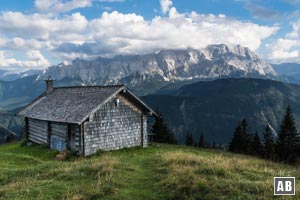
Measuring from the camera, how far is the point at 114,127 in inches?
1340

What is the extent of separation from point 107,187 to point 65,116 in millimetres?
21359

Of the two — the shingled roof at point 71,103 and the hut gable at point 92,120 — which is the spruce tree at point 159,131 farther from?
the hut gable at point 92,120

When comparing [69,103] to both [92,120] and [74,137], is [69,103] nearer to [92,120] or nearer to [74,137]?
[74,137]

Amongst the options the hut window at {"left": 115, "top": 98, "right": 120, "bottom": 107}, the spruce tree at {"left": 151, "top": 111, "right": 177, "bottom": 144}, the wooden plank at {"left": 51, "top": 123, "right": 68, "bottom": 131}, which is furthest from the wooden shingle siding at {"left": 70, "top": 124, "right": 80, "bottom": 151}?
the spruce tree at {"left": 151, "top": 111, "right": 177, "bottom": 144}

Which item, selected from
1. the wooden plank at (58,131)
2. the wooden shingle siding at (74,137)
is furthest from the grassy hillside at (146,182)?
the wooden plank at (58,131)

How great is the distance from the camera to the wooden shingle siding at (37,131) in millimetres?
38269

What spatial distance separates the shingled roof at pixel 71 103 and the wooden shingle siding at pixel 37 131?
3.61 feet

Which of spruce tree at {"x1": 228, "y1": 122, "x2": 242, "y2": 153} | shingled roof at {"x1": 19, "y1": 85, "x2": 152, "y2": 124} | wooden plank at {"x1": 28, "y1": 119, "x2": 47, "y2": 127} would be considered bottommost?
spruce tree at {"x1": 228, "y1": 122, "x2": 242, "y2": 153}

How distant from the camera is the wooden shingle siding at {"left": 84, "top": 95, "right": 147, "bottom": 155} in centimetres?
3197

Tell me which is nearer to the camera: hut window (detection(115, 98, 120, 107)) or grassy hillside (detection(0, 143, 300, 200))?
grassy hillside (detection(0, 143, 300, 200))

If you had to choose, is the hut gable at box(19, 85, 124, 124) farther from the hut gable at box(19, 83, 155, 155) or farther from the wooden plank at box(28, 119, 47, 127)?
the wooden plank at box(28, 119, 47, 127)

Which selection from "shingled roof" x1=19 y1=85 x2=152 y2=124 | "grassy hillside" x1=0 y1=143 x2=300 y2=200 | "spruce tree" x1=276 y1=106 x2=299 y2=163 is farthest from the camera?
"spruce tree" x1=276 y1=106 x2=299 y2=163

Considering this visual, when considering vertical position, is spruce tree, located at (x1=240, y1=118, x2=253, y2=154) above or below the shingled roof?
A: below

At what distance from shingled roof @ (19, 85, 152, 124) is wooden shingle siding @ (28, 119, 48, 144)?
43.3 inches
